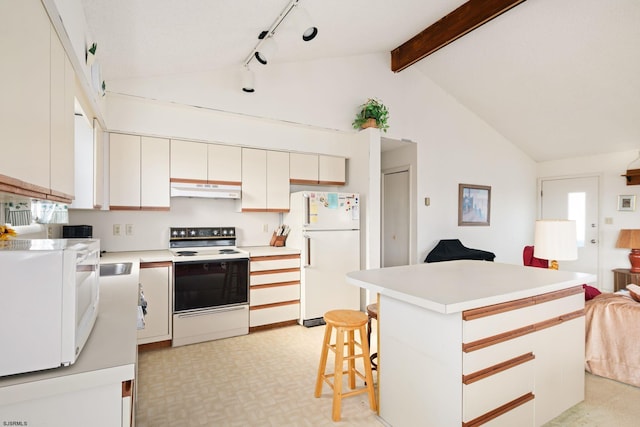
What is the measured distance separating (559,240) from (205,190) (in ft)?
10.4

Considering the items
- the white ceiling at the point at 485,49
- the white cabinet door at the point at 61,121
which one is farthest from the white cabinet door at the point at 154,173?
the white cabinet door at the point at 61,121

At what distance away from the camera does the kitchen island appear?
1.56 metres

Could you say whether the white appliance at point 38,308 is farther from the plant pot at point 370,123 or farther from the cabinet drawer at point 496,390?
the plant pot at point 370,123

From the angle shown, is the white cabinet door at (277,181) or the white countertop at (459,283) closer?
the white countertop at (459,283)

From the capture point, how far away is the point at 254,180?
375 cm

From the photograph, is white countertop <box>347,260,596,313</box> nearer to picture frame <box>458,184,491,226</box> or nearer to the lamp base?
picture frame <box>458,184,491,226</box>

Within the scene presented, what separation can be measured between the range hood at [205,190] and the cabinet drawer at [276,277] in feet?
3.04

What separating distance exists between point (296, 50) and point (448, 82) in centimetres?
261

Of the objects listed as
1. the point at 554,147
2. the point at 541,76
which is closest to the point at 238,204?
the point at 541,76

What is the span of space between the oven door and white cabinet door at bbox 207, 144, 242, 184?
906 millimetres

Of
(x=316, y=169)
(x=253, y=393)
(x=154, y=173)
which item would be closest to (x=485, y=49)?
(x=316, y=169)

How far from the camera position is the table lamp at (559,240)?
2258 mm

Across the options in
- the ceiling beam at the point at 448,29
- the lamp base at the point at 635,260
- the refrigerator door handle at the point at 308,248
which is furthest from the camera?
the lamp base at the point at 635,260

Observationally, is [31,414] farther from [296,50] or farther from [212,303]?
[296,50]
